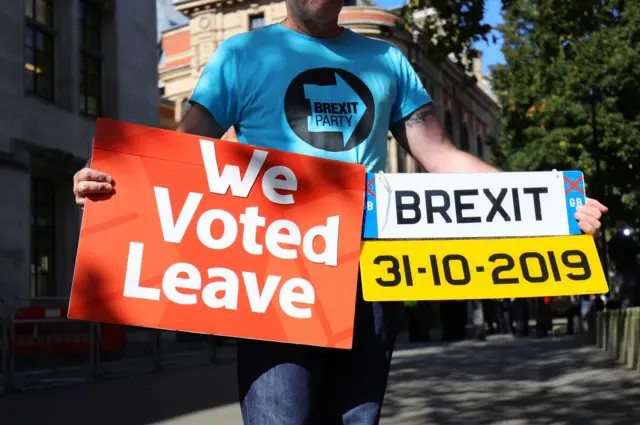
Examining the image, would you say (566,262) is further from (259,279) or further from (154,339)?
(154,339)

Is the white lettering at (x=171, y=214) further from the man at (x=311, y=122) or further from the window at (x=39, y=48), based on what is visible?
the window at (x=39, y=48)

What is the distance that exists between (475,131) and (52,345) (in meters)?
51.0

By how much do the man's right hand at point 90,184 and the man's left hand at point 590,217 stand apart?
1.41 metres

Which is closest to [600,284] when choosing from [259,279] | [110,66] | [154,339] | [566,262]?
[566,262]

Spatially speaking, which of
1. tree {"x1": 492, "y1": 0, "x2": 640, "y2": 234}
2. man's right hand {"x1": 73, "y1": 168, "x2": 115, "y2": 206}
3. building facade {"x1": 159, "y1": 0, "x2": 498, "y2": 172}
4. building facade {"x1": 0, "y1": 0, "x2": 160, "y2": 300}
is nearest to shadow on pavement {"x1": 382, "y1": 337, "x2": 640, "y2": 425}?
man's right hand {"x1": 73, "y1": 168, "x2": 115, "y2": 206}

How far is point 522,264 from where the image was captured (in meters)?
2.80

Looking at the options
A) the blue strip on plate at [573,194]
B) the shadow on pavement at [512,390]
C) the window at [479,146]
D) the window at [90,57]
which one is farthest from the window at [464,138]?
the blue strip on plate at [573,194]

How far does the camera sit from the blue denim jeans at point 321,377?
8.39ft

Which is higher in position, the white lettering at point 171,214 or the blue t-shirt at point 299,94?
the blue t-shirt at point 299,94

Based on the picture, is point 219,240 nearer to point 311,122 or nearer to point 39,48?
point 311,122

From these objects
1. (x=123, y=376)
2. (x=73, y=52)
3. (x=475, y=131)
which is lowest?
(x=123, y=376)

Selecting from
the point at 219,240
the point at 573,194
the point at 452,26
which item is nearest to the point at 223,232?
the point at 219,240

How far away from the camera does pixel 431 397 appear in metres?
9.04

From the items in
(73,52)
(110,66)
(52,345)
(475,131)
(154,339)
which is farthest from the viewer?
(475,131)
